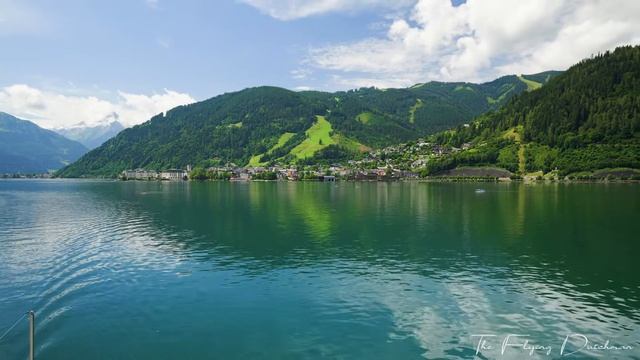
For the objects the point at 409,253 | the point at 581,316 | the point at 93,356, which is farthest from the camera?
the point at 409,253

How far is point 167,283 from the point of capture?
4050 centimetres

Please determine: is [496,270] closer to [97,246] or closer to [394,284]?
[394,284]

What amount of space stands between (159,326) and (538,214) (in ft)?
275

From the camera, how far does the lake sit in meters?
27.1

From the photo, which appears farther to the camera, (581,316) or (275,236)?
(275,236)

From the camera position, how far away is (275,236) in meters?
66.4

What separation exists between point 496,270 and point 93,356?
37.3 meters

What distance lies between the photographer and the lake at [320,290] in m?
27.1

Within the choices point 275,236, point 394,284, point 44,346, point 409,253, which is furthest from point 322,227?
point 44,346

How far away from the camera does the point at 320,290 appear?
38.0 metres

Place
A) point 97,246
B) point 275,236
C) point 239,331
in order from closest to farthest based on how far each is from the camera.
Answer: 1. point 239,331
2. point 97,246
3. point 275,236

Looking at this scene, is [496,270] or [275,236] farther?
[275,236]

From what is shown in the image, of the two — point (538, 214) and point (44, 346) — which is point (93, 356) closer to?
point (44, 346)

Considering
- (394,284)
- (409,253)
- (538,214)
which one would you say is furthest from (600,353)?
(538,214)
